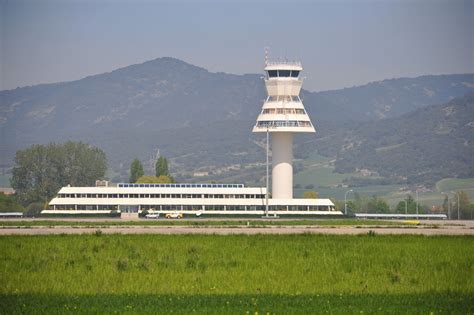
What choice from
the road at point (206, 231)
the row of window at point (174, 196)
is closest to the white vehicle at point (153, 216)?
the row of window at point (174, 196)

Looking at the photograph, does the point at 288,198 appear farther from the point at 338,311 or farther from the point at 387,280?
the point at 338,311

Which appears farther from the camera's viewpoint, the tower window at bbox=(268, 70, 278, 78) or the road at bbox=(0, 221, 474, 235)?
the tower window at bbox=(268, 70, 278, 78)

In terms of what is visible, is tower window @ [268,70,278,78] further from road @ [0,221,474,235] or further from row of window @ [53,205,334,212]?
road @ [0,221,474,235]

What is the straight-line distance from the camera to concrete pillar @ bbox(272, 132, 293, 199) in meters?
162

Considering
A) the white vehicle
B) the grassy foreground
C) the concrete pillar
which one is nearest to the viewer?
the grassy foreground

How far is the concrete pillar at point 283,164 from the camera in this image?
16162 cm

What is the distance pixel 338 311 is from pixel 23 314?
11.6 m

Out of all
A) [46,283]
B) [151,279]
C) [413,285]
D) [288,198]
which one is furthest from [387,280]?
[288,198]

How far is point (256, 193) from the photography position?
537 feet

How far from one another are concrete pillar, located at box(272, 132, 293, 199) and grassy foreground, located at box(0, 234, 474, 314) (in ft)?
290

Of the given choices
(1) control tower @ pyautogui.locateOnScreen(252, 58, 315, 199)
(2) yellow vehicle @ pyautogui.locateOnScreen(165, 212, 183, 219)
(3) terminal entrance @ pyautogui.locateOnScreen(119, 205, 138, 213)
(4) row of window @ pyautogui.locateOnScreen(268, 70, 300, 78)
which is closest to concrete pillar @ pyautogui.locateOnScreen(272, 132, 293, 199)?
(1) control tower @ pyautogui.locateOnScreen(252, 58, 315, 199)

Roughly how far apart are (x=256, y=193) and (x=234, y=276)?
112 meters

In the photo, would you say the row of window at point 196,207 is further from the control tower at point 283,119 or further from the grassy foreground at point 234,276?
the grassy foreground at point 234,276

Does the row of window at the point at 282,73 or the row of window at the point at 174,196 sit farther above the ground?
the row of window at the point at 282,73
